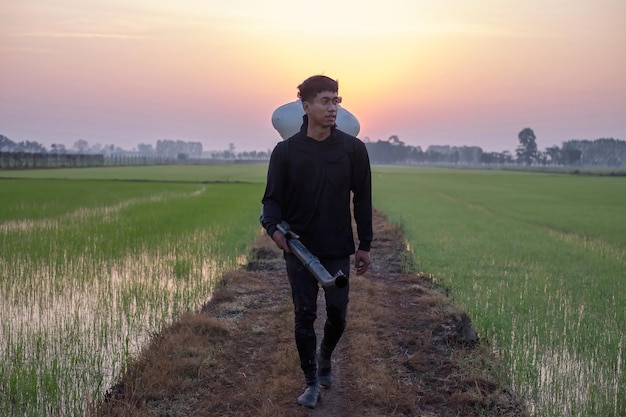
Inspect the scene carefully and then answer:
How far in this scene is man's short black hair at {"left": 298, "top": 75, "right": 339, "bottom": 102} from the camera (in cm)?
357

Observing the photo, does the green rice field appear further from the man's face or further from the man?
the man's face

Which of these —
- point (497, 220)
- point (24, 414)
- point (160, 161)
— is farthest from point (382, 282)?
point (160, 161)

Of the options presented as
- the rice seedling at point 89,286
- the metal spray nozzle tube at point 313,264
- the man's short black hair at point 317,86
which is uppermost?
the man's short black hair at point 317,86

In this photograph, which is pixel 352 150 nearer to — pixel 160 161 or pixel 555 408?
pixel 555 408

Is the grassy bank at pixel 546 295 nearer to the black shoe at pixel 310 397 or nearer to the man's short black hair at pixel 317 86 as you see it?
the black shoe at pixel 310 397

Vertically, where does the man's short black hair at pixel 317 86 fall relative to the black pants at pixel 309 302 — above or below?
above

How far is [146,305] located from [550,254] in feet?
25.1

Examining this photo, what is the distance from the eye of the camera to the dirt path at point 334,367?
151 inches

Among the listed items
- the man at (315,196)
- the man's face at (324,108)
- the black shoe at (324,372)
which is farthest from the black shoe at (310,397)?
A: the man's face at (324,108)

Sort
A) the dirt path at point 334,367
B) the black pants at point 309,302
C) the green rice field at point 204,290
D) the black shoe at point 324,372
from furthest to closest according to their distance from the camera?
the green rice field at point 204,290 < the black shoe at point 324,372 < the dirt path at point 334,367 < the black pants at point 309,302

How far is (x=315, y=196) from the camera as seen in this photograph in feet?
12.0

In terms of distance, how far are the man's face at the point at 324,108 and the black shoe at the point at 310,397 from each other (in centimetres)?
174

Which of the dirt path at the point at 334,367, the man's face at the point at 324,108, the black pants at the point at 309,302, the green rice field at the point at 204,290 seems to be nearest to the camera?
the man's face at the point at 324,108

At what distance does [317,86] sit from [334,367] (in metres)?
2.27
